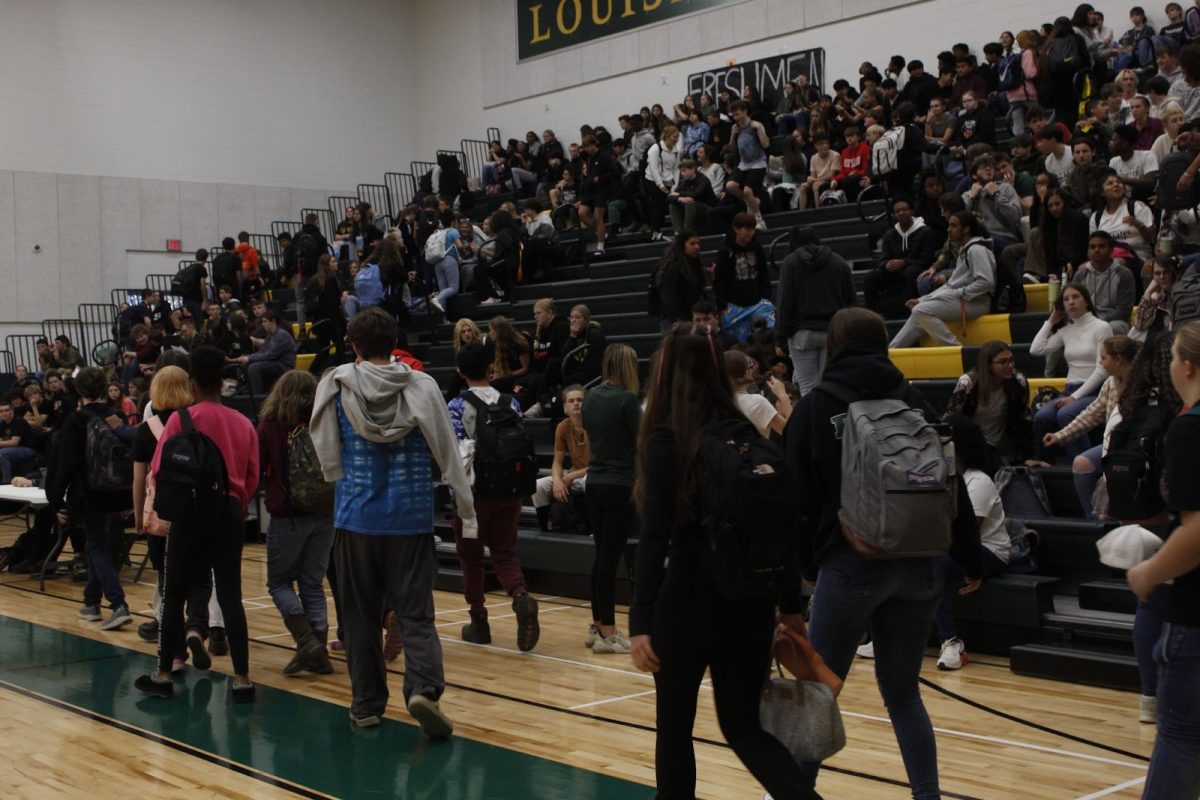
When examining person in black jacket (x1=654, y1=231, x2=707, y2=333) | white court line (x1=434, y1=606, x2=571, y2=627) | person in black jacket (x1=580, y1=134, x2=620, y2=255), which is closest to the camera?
white court line (x1=434, y1=606, x2=571, y2=627)

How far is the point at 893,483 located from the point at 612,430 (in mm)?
3258

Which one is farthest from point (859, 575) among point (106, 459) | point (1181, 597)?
point (106, 459)

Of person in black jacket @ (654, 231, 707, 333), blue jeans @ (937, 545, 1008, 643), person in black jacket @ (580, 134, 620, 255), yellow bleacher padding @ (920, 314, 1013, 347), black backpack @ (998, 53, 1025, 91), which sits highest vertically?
black backpack @ (998, 53, 1025, 91)

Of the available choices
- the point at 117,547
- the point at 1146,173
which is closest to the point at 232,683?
the point at 117,547

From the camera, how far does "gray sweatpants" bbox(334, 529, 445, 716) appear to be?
17.6 ft

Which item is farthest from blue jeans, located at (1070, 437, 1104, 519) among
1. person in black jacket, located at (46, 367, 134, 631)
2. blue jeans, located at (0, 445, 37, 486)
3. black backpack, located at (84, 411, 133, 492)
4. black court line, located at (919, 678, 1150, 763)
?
blue jeans, located at (0, 445, 37, 486)

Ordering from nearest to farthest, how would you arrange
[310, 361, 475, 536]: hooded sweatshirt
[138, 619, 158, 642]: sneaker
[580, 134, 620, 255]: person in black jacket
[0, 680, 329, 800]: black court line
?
[0, 680, 329, 800]: black court line
[310, 361, 475, 536]: hooded sweatshirt
[138, 619, 158, 642]: sneaker
[580, 134, 620, 255]: person in black jacket

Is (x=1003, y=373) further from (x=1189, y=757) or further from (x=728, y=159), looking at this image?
(x=728, y=159)

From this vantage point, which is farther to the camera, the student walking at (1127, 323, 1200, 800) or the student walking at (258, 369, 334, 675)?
the student walking at (258, 369, 334, 675)

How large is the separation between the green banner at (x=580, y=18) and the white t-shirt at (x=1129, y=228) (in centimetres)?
1223

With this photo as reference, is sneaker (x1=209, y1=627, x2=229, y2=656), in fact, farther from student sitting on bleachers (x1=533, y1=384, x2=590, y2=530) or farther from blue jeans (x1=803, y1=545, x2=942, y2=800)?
blue jeans (x1=803, y1=545, x2=942, y2=800)

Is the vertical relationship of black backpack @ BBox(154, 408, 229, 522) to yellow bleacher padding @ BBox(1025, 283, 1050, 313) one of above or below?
below

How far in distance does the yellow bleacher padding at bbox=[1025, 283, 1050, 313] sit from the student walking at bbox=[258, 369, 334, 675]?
6004 mm

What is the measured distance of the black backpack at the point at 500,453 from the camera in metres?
6.97
